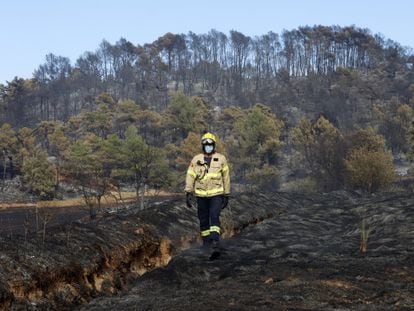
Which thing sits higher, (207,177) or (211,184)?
(207,177)

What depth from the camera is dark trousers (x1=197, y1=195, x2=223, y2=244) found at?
9.02 metres

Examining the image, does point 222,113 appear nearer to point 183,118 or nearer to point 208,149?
point 183,118

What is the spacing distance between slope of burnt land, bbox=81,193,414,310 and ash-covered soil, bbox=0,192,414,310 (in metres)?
0.01

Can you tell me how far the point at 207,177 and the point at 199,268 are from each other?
2.10 metres

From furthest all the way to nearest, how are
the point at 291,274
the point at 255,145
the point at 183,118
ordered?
the point at 183,118 → the point at 255,145 → the point at 291,274

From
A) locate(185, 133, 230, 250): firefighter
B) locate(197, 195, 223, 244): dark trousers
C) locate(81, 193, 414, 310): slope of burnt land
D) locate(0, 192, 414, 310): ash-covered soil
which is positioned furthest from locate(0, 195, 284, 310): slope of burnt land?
locate(185, 133, 230, 250): firefighter

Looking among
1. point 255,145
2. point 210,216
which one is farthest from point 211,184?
point 255,145

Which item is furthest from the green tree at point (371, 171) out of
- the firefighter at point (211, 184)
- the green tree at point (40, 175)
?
the green tree at point (40, 175)

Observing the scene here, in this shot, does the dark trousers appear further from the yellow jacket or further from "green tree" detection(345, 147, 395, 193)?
"green tree" detection(345, 147, 395, 193)

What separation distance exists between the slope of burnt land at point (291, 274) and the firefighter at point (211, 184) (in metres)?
0.38

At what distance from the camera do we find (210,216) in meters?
9.08

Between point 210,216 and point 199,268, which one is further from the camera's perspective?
point 210,216

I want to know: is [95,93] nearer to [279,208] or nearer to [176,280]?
[279,208]

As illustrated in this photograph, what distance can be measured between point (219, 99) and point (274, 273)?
400 ft
